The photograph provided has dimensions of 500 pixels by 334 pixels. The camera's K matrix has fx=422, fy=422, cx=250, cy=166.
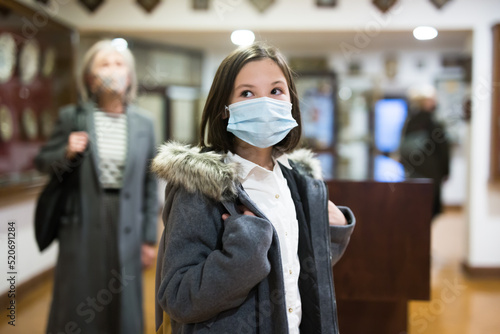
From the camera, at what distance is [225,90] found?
3.18ft

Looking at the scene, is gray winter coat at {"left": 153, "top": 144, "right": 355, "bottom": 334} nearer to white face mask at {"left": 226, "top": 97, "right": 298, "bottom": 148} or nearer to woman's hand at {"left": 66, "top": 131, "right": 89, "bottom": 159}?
white face mask at {"left": 226, "top": 97, "right": 298, "bottom": 148}

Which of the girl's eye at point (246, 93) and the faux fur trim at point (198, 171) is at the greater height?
the girl's eye at point (246, 93)

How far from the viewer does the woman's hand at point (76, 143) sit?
1.63 m

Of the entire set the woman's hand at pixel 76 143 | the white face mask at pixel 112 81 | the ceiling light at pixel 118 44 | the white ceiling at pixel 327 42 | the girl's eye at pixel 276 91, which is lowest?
the woman's hand at pixel 76 143

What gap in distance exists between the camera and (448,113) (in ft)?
21.7

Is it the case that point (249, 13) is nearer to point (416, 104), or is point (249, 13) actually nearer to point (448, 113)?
point (416, 104)

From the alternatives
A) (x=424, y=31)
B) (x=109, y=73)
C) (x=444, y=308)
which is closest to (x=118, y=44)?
(x=109, y=73)

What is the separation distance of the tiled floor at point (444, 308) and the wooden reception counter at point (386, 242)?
1.15m

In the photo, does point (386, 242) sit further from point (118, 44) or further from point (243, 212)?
point (118, 44)

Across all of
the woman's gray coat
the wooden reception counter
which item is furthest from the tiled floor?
the wooden reception counter

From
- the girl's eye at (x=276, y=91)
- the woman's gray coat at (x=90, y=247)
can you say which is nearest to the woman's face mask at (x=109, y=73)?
the woman's gray coat at (x=90, y=247)

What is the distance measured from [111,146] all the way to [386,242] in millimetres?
1175

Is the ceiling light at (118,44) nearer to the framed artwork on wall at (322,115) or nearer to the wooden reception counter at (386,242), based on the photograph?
the wooden reception counter at (386,242)

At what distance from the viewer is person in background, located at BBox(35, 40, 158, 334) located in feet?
5.70
